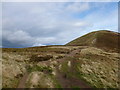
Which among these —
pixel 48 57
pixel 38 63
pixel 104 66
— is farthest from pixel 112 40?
pixel 38 63

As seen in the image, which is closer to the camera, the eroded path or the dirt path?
the dirt path

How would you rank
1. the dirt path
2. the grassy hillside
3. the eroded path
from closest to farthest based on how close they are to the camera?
the dirt path → the grassy hillside → the eroded path

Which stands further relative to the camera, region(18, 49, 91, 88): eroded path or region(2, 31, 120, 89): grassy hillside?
region(18, 49, 91, 88): eroded path

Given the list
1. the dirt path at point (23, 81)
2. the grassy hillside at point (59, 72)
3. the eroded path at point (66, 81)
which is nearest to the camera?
the dirt path at point (23, 81)

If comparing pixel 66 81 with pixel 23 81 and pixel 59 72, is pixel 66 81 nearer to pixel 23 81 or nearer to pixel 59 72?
pixel 59 72

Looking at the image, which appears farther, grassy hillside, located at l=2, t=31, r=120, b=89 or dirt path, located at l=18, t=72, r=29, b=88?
grassy hillside, located at l=2, t=31, r=120, b=89

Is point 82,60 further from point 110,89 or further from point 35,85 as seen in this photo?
point 35,85

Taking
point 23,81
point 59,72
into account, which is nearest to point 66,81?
point 59,72

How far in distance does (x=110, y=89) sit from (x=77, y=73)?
10.3 metres

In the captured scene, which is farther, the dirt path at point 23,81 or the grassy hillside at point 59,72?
the grassy hillside at point 59,72

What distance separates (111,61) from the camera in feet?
183

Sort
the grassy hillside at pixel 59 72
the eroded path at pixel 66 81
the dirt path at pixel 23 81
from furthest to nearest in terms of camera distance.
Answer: the eroded path at pixel 66 81, the grassy hillside at pixel 59 72, the dirt path at pixel 23 81

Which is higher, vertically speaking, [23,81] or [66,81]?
[23,81]

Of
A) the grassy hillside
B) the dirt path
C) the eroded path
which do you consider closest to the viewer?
the dirt path
